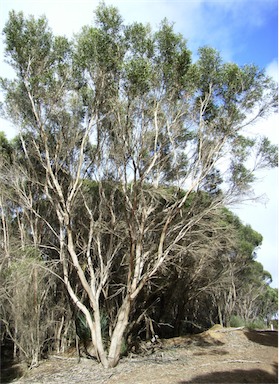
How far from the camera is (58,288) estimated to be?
1159cm

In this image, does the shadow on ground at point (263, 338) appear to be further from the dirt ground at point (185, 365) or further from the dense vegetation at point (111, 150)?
the dense vegetation at point (111, 150)

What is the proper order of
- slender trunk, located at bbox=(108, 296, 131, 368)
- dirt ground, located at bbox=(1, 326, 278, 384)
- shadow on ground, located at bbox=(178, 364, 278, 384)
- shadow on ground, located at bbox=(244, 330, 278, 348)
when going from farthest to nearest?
shadow on ground, located at bbox=(244, 330, 278, 348) < slender trunk, located at bbox=(108, 296, 131, 368) < dirt ground, located at bbox=(1, 326, 278, 384) < shadow on ground, located at bbox=(178, 364, 278, 384)

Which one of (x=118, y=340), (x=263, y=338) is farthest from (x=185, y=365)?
(x=263, y=338)

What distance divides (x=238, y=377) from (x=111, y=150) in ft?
21.4

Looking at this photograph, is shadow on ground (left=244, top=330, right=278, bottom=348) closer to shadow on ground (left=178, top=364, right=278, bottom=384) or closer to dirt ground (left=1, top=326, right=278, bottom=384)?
dirt ground (left=1, top=326, right=278, bottom=384)

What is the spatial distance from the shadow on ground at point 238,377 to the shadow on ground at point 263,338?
3891 millimetres

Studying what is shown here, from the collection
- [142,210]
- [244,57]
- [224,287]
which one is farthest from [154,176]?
[224,287]

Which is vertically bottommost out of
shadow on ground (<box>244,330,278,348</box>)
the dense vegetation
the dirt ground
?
the dirt ground

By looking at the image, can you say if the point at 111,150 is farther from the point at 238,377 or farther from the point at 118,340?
the point at 238,377

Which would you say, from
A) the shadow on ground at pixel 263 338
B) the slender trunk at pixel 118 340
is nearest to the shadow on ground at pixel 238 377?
the slender trunk at pixel 118 340

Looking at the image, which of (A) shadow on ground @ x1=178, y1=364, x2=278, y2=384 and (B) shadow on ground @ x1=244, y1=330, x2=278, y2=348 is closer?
(A) shadow on ground @ x1=178, y1=364, x2=278, y2=384

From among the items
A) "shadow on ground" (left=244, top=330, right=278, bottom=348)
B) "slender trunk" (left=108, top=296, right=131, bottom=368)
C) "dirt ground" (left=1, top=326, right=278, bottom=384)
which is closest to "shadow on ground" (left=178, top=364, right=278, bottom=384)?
"dirt ground" (left=1, top=326, right=278, bottom=384)

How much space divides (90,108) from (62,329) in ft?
24.0

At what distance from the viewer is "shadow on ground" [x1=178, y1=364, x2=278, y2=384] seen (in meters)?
6.18
